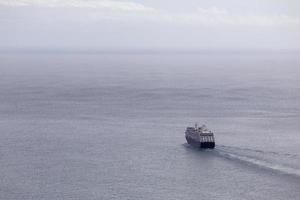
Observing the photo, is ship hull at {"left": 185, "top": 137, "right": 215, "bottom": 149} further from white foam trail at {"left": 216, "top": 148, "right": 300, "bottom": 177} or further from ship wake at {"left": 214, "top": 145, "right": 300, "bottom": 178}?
white foam trail at {"left": 216, "top": 148, "right": 300, "bottom": 177}

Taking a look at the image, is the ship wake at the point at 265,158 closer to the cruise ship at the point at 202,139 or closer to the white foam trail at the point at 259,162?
the white foam trail at the point at 259,162

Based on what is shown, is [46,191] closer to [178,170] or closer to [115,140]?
[178,170]

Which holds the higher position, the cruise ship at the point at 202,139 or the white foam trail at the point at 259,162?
the cruise ship at the point at 202,139

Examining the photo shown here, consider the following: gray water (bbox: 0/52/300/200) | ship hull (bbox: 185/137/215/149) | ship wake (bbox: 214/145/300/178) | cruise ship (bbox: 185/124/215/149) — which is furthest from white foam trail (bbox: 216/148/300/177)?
cruise ship (bbox: 185/124/215/149)

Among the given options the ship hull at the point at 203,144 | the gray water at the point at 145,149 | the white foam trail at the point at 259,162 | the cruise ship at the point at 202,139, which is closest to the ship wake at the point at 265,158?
the white foam trail at the point at 259,162

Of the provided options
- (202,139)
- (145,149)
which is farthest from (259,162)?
(145,149)

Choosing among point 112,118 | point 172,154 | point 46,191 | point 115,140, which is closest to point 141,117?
point 112,118

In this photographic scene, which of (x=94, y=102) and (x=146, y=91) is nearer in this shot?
(x=94, y=102)

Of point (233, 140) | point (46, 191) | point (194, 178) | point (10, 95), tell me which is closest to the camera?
point (46, 191)
